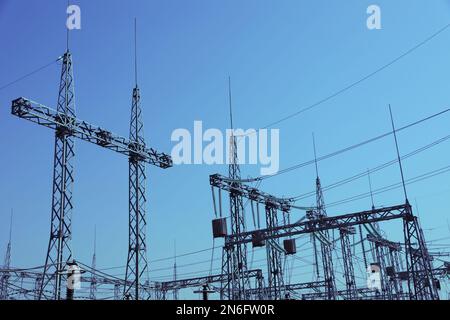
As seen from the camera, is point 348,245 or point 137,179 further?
point 348,245

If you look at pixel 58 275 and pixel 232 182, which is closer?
pixel 58 275

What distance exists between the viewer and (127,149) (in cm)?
3475

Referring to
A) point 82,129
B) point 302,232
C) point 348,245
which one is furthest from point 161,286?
point 82,129

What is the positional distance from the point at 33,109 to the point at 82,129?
357cm

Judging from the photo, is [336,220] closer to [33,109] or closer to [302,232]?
Answer: [302,232]

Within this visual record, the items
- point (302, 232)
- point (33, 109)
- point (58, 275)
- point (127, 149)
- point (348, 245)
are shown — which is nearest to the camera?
point (58, 275)
